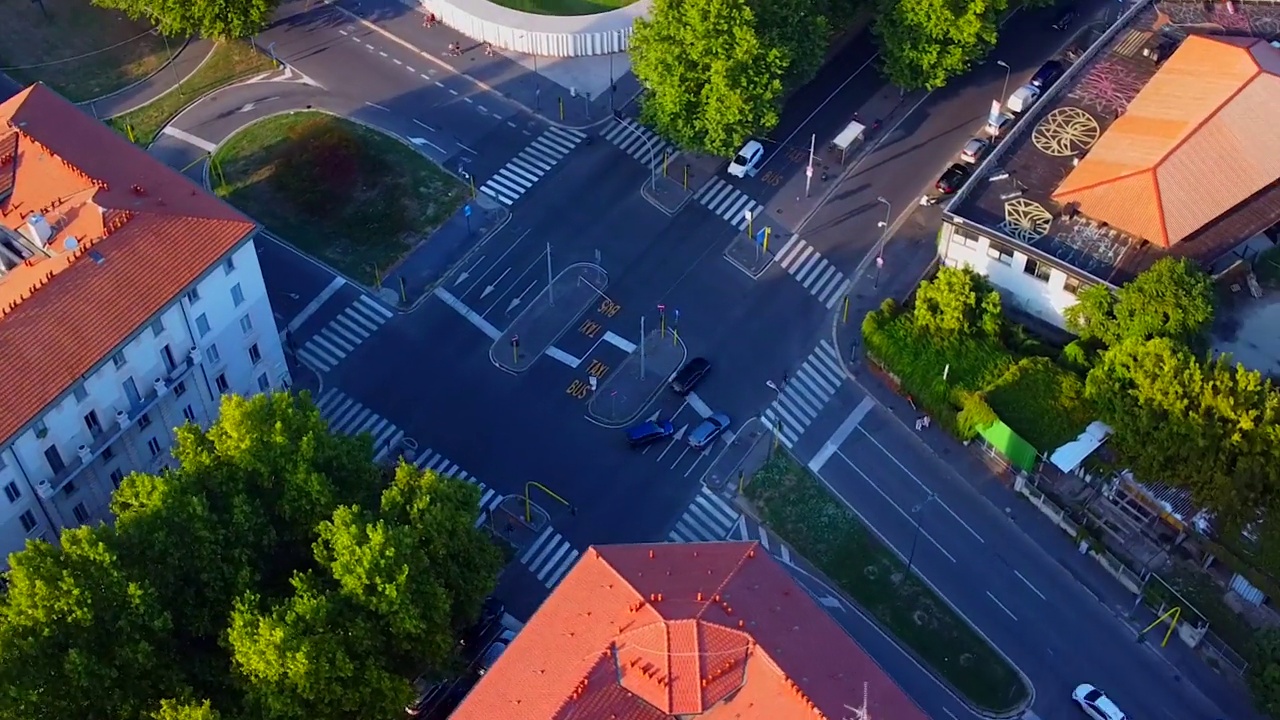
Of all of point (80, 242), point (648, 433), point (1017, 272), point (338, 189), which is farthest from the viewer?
point (338, 189)

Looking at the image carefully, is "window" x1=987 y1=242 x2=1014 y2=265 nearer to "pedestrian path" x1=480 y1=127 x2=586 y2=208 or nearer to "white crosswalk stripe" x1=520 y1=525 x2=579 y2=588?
Answer: "pedestrian path" x1=480 y1=127 x2=586 y2=208

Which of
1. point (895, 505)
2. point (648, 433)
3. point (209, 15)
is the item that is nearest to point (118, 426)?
point (648, 433)

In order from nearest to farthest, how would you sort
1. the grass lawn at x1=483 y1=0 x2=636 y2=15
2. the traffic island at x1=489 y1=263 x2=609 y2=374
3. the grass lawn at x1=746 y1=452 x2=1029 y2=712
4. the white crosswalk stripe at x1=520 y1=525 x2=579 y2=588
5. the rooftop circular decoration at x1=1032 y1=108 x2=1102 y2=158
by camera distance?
the grass lawn at x1=746 y1=452 x2=1029 y2=712 → the white crosswalk stripe at x1=520 y1=525 x2=579 y2=588 → the traffic island at x1=489 y1=263 x2=609 y2=374 → the rooftop circular decoration at x1=1032 y1=108 x2=1102 y2=158 → the grass lawn at x1=483 y1=0 x2=636 y2=15

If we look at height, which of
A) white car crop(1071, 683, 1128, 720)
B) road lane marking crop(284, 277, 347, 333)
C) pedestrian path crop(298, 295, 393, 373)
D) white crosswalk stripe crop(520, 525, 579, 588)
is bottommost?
white car crop(1071, 683, 1128, 720)

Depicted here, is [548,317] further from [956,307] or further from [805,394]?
[956,307]

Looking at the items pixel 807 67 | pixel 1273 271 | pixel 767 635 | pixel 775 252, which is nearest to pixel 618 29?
pixel 807 67

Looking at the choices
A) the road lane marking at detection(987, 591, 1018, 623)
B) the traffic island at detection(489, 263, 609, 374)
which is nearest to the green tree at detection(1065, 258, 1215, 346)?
the road lane marking at detection(987, 591, 1018, 623)

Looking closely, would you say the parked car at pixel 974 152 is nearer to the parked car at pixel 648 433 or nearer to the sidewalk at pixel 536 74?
the sidewalk at pixel 536 74
